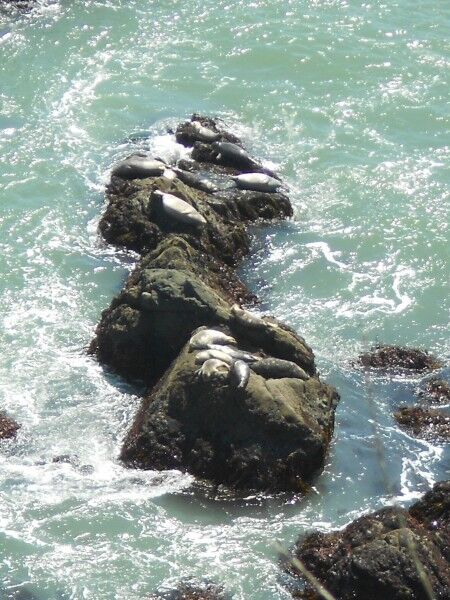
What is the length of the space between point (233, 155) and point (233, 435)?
7.83m

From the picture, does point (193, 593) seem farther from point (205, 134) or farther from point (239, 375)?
point (205, 134)

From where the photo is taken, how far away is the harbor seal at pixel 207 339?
13.0 meters

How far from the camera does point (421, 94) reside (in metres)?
22.6

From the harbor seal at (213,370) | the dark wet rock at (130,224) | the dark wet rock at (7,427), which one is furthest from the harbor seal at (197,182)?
the dark wet rock at (7,427)

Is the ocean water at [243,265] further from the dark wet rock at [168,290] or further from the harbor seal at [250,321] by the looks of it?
the harbor seal at [250,321]

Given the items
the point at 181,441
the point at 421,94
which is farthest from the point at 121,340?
the point at 421,94

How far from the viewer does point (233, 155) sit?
1872cm

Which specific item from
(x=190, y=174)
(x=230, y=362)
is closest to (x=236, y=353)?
(x=230, y=362)

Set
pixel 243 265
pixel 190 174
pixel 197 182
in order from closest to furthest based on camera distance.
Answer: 1. pixel 243 265
2. pixel 197 182
3. pixel 190 174

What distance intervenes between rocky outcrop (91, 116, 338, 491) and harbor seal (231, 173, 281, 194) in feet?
0.12

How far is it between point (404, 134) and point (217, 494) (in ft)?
38.1

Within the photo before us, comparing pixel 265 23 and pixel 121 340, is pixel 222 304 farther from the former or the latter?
pixel 265 23

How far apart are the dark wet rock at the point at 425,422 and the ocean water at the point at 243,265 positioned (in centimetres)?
17

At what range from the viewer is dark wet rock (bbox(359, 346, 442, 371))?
47.6ft
